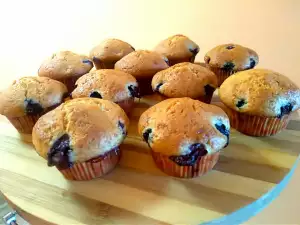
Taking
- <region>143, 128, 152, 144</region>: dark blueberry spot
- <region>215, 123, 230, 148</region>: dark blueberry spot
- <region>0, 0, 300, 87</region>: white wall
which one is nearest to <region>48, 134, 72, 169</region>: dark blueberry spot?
<region>143, 128, 152, 144</region>: dark blueberry spot

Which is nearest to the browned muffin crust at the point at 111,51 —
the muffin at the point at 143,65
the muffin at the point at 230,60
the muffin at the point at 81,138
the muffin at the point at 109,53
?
the muffin at the point at 109,53

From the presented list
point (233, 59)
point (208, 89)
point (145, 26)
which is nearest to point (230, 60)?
point (233, 59)

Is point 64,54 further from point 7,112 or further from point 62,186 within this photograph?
point 62,186

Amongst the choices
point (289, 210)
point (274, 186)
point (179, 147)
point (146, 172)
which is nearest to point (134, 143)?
point (146, 172)

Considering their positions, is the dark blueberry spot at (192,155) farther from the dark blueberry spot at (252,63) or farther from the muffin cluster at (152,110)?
the dark blueberry spot at (252,63)

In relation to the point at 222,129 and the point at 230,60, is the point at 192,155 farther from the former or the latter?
the point at 230,60

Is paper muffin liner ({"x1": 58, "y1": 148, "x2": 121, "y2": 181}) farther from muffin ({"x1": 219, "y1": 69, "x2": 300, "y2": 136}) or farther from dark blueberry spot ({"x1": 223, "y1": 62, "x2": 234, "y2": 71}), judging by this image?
dark blueberry spot ({"x1": 223, "y1": 62, "x2": 234, "y2": 71})
